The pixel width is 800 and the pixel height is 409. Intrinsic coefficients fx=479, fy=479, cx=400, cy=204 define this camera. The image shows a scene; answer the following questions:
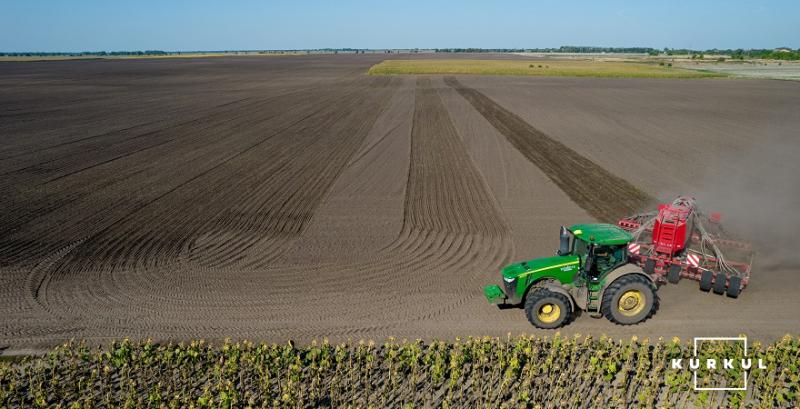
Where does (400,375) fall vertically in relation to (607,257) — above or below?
below

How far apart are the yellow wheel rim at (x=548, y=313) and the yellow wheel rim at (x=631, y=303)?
55.0 inches

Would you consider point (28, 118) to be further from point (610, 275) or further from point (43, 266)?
point (610, 275)

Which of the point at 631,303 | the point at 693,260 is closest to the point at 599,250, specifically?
the point at 631,303

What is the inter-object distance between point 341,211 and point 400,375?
9428 millimetres

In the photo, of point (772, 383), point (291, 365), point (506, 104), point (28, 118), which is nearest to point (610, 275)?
point (772, 383)

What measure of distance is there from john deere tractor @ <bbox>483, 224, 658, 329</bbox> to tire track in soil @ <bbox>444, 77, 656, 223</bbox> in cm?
652

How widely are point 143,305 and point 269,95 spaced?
45229 mm

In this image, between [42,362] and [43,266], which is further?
[43,266]

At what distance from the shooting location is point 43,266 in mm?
13586

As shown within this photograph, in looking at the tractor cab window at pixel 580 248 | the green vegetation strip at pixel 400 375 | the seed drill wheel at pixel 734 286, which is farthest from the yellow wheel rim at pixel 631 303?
the seed drill wheel at pixel 734 286

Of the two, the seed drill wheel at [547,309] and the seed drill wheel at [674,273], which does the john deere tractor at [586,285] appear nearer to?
the seed drill wheel at [547,309]

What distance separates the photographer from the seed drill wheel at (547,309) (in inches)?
397

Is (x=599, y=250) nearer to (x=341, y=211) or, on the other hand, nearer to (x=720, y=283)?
(x=720, y=283)

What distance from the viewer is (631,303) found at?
34.2 ft
